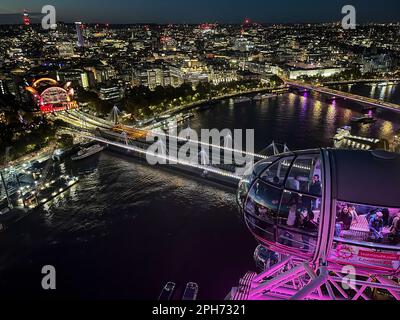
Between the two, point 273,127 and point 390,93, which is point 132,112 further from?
point 390,93

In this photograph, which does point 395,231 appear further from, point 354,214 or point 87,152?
point 87,152

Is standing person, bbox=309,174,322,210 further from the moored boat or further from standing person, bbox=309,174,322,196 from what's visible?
the moored boat

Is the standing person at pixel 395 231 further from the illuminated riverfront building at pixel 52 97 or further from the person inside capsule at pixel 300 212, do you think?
the illuminated riverfront building at pixel 52 97

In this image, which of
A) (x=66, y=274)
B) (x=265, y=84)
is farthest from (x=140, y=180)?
(x=265, y=84)
